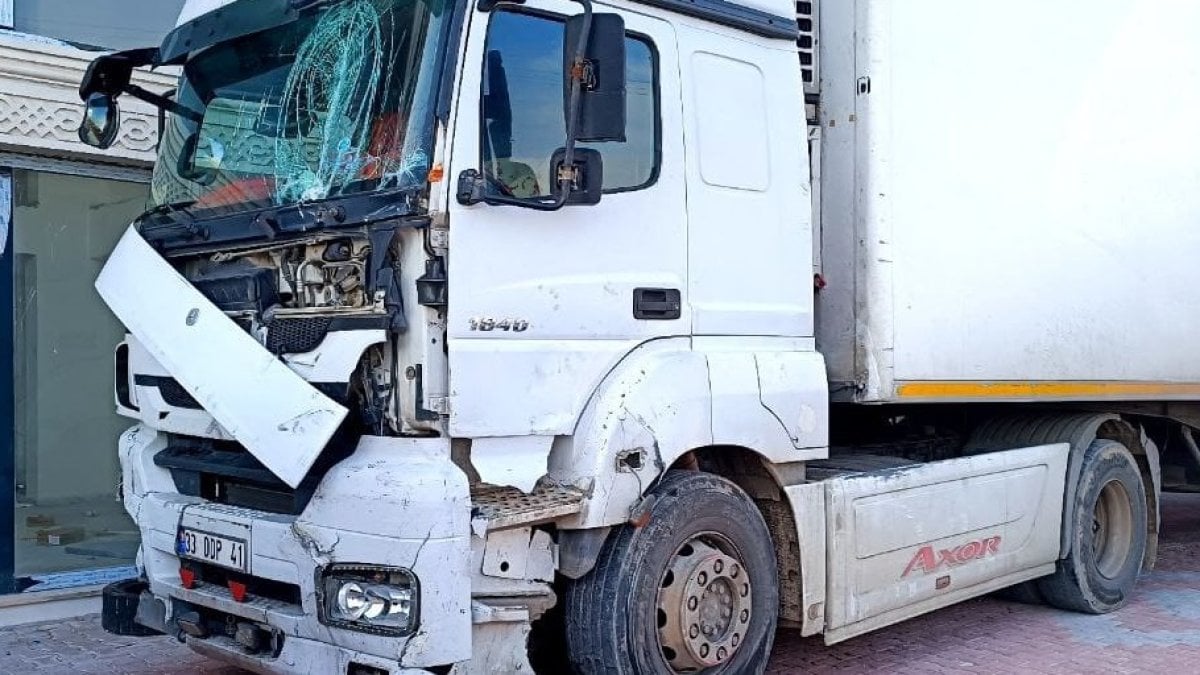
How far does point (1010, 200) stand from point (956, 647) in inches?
92.1

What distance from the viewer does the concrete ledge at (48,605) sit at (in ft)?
22.7

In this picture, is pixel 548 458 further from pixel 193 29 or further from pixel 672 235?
pixel 193 29

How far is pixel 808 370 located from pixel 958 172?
142cm

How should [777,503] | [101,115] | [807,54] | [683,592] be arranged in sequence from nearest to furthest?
1. [683,592]
2. [777,503]
3. [101,115]
4. [807,54]

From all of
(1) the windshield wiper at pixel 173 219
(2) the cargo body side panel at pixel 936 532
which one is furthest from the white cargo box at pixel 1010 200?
(1) the windshield wiper at pixel 173 219

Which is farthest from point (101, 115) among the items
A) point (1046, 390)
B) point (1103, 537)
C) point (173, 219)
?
point (1103, 537)

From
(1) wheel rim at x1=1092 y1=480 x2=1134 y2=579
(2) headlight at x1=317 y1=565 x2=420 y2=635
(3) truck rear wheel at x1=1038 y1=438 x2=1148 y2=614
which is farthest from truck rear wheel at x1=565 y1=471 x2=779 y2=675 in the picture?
(1) wheel rim at x1=1092 y1=480 x2=1134 y2=579

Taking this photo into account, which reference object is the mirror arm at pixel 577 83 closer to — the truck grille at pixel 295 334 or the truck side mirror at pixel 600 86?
the truck side mirror at pixel 600 86

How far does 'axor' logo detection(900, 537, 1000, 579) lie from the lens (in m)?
5.79

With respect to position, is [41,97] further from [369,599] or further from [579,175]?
[369,599]

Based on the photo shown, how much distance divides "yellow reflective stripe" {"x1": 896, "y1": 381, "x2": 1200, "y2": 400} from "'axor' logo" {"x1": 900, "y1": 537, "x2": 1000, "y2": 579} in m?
0.72

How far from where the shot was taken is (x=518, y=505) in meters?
4.13

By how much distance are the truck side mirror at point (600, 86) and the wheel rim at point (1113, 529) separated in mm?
4815

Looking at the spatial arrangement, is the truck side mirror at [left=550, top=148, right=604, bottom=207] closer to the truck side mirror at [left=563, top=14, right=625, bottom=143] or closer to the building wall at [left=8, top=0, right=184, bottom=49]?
the truck side mirror at [left=563, top=14, right=625, bottom=143]
